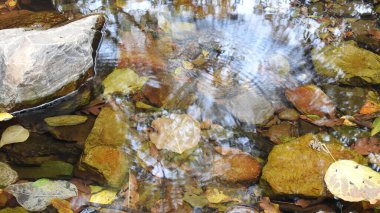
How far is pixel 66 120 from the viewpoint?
11.1 ft

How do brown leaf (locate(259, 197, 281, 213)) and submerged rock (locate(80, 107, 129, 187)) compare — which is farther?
submerged rock (locate(80, 107, 129, 187))

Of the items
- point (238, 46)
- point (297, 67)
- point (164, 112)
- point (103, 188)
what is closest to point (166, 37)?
point (238, 46)

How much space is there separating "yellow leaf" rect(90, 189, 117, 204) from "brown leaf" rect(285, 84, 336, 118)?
2144mm

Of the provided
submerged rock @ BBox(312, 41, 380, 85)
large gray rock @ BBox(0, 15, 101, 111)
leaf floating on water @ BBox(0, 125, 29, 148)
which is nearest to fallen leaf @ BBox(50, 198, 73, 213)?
leaf floating on water @ BBox(0, 125, 29, 148)

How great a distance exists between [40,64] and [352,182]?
122 inches

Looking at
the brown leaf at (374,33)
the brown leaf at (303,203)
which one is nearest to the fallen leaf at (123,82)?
the brown leaf at (303,203)

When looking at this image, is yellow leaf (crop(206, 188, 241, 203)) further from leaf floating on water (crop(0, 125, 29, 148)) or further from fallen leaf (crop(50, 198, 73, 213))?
leaf floating on water (crop(0, 125, 29, 148))

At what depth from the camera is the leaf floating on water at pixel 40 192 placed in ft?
8.92

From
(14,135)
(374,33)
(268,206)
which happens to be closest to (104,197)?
(14,135)

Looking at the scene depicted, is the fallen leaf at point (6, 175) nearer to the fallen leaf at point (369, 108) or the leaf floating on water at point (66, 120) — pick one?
the leaf floating on water at point (66, 120)

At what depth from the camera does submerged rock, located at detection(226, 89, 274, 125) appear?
136 inches

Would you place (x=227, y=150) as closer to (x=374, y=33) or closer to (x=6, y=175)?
(x=6, y=175)

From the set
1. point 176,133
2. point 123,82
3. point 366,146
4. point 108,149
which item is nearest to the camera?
point 108,149

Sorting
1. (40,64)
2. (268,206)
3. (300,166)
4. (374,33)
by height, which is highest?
(40,64)
